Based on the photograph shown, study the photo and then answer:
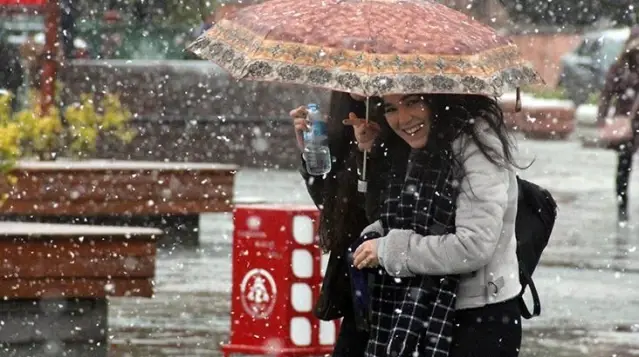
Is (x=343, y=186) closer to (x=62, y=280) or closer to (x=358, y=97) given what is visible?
(x=358, y=97)

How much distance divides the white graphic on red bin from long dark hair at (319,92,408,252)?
2494 millimetres

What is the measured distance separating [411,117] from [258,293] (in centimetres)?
304

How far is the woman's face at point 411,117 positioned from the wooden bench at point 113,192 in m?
7.79

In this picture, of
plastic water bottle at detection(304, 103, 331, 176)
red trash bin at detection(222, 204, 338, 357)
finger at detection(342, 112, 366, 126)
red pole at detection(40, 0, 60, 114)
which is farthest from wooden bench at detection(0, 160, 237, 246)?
finger at detection(342, 112, 366, 126)

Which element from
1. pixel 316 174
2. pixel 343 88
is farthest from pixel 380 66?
pixel 316 174

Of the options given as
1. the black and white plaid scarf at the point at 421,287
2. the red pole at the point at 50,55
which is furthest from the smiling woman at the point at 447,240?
the red pole at the point at 50,55

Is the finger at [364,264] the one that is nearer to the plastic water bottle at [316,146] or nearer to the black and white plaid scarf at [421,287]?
the black and white plaid scarf at [421,287]

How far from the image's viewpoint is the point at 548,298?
1188 cm

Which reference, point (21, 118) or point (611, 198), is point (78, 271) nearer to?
point (21, 118)

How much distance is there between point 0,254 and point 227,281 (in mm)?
3916

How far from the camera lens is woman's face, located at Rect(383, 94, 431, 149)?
18.2 ft

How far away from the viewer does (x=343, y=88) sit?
5371 mm

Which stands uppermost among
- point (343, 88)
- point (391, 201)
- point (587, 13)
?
point (343, 88)

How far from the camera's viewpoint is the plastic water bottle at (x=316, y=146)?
18.9ft
